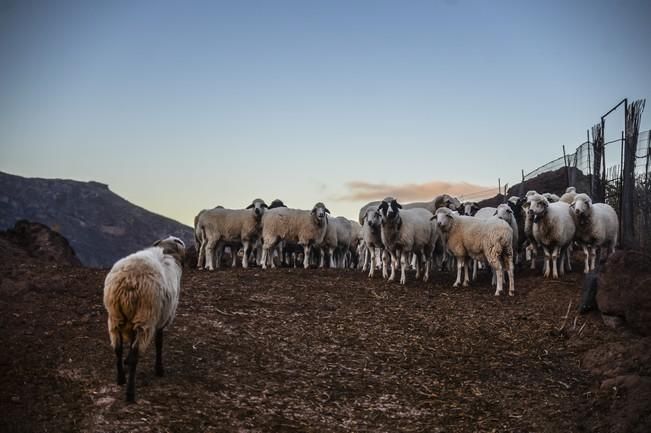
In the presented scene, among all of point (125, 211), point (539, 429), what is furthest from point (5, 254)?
point (125, 211)

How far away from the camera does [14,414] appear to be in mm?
6953

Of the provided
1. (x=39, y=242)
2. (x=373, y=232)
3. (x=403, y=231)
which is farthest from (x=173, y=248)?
(x=39, y=242)

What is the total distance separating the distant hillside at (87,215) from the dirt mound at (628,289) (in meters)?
48.4

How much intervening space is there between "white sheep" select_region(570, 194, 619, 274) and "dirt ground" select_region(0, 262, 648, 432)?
2038 mm

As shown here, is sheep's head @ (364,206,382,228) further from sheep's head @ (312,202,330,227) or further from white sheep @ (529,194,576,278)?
white sheep @ (529,194,576,278)

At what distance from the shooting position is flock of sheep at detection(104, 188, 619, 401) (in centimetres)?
730

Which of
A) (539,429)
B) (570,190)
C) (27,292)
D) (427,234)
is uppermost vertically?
(570,190)

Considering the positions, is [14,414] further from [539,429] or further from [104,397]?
[539,429]

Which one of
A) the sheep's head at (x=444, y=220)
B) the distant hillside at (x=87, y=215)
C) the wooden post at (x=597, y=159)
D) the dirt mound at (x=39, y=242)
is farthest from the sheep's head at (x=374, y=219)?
the distant hillside at (x=87, y=215)

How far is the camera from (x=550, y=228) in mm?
15969

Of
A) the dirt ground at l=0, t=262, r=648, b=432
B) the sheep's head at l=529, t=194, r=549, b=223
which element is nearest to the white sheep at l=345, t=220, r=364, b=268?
the sheep's head at l=529, t=194, r=549, b=223

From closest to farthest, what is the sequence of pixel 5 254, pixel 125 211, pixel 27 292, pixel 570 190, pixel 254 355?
pixel 254 355
pixel 27 292
pixel 5 254
pixel 570 190
pixel 125 211

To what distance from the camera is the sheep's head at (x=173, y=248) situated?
8.86 metres

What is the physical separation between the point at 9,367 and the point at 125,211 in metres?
61.2
